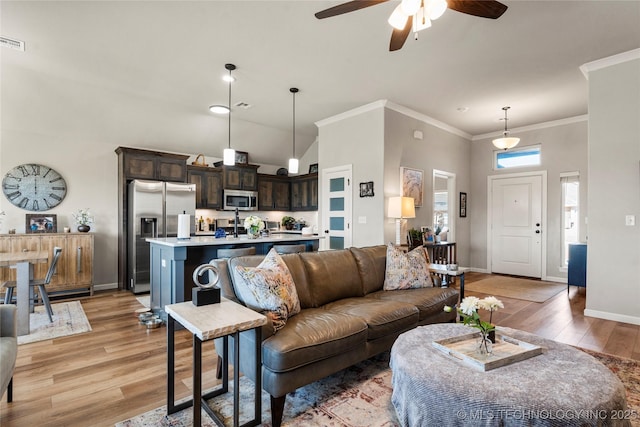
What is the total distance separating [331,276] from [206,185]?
15.3 ft

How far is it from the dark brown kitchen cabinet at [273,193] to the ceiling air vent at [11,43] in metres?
4.54

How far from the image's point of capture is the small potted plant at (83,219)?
5.22m

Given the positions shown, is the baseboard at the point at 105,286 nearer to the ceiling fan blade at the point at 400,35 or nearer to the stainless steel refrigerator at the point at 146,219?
the stainless steel refrigerator at the point at 146,219

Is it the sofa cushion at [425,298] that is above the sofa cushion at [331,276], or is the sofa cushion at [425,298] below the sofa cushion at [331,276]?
below

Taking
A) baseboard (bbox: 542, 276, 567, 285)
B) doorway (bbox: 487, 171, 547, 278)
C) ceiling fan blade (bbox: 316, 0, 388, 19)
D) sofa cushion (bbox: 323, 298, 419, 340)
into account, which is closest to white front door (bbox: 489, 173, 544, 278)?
doorway (bbox: 487, 171, 547, 278)

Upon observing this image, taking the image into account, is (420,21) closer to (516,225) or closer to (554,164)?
(554,164)

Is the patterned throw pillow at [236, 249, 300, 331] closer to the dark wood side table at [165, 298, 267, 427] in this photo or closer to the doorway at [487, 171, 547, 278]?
the dark wood side table at [165, 298, 267, 427]

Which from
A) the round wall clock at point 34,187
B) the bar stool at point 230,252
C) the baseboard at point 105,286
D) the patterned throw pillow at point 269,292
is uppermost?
the round wall clock at point 34,187

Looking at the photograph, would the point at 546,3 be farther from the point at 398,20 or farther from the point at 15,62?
the point at 15,62

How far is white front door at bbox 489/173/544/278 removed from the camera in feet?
21.0

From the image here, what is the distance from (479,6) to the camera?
7.29 feet

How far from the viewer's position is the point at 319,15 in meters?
2.38

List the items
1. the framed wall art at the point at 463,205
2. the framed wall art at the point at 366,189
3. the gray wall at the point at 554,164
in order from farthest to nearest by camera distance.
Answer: the framed wall art at the point at 463,205
the gray wall at the point at 554,164
the framed wall art at the point at 366,189

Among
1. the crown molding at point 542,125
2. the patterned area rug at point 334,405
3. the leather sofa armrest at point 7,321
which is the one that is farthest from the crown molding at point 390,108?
the leather sofa armrest at point 7,321
